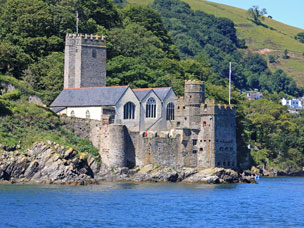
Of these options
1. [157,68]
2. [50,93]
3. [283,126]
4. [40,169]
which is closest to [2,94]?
[50,93]

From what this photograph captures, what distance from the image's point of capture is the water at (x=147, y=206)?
57531 millimetres

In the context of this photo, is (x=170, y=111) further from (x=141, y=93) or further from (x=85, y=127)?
(x=85, y=127)

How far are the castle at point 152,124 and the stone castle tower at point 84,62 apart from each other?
3.16 m

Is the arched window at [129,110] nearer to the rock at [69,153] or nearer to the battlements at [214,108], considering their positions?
the battlements at [214,108]

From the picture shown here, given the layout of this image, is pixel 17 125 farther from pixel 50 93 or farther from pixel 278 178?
pixel 278 178

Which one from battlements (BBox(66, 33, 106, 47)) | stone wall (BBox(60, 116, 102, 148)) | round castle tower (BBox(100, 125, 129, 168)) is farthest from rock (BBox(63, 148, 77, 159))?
battlements (BBox(66, 33, 106, 47))

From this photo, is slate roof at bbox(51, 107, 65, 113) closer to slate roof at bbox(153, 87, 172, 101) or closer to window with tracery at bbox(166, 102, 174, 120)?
slate roof at bbox(153, 87, 172, 101)

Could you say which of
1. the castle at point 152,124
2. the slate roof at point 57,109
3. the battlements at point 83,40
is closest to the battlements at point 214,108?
the castle at point 152,124

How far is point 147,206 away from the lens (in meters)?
64.8

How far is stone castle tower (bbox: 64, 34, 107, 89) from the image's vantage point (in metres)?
92.8

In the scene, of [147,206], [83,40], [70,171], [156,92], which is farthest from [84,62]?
[147,206]

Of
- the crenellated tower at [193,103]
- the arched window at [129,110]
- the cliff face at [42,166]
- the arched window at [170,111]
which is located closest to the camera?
the cliff face at [42,166]

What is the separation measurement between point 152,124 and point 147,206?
79.5ft

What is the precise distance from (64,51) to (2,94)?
16.5 m
